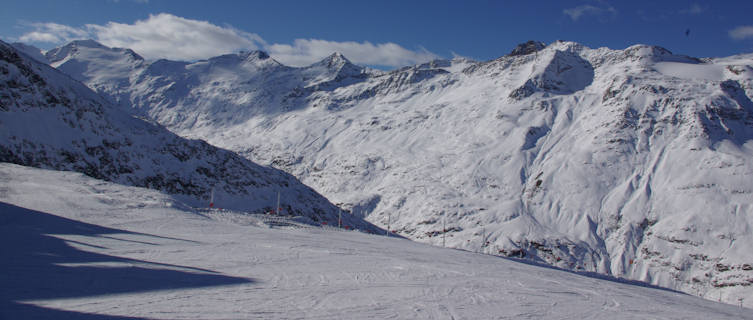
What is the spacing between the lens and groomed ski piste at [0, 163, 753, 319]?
963cm

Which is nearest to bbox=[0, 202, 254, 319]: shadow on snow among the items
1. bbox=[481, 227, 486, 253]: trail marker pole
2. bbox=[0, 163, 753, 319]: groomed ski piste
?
bbox=[0, 163, 753, 319]: groomed ski piste

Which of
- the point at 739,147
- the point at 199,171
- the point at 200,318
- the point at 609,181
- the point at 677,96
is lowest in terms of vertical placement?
the point at 200,318

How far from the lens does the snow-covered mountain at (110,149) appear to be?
2557 inches

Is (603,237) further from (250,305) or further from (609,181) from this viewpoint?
(250,305)

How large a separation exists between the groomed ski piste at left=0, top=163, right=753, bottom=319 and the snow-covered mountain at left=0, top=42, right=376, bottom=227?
3694 centimetres

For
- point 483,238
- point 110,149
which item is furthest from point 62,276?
point 483,238

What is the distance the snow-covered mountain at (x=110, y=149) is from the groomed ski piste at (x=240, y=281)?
36937 mm

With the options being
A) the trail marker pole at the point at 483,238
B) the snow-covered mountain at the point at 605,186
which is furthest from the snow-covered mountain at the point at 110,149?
the snow-covered mountain at the point at 605,186

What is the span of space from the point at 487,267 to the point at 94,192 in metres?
27.6

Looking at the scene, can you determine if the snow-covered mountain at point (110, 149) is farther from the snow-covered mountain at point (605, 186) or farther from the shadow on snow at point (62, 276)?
the snow-covered mountain at point (605, 186)

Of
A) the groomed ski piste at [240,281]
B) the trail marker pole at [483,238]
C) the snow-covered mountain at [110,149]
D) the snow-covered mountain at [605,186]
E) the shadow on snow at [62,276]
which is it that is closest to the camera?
the shadow on snow at [62,276]

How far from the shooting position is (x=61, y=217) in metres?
22.5

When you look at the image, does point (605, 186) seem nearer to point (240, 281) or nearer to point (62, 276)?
point (240, 281)

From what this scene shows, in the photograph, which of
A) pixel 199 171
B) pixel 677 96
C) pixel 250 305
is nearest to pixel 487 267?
pixel 250 305
